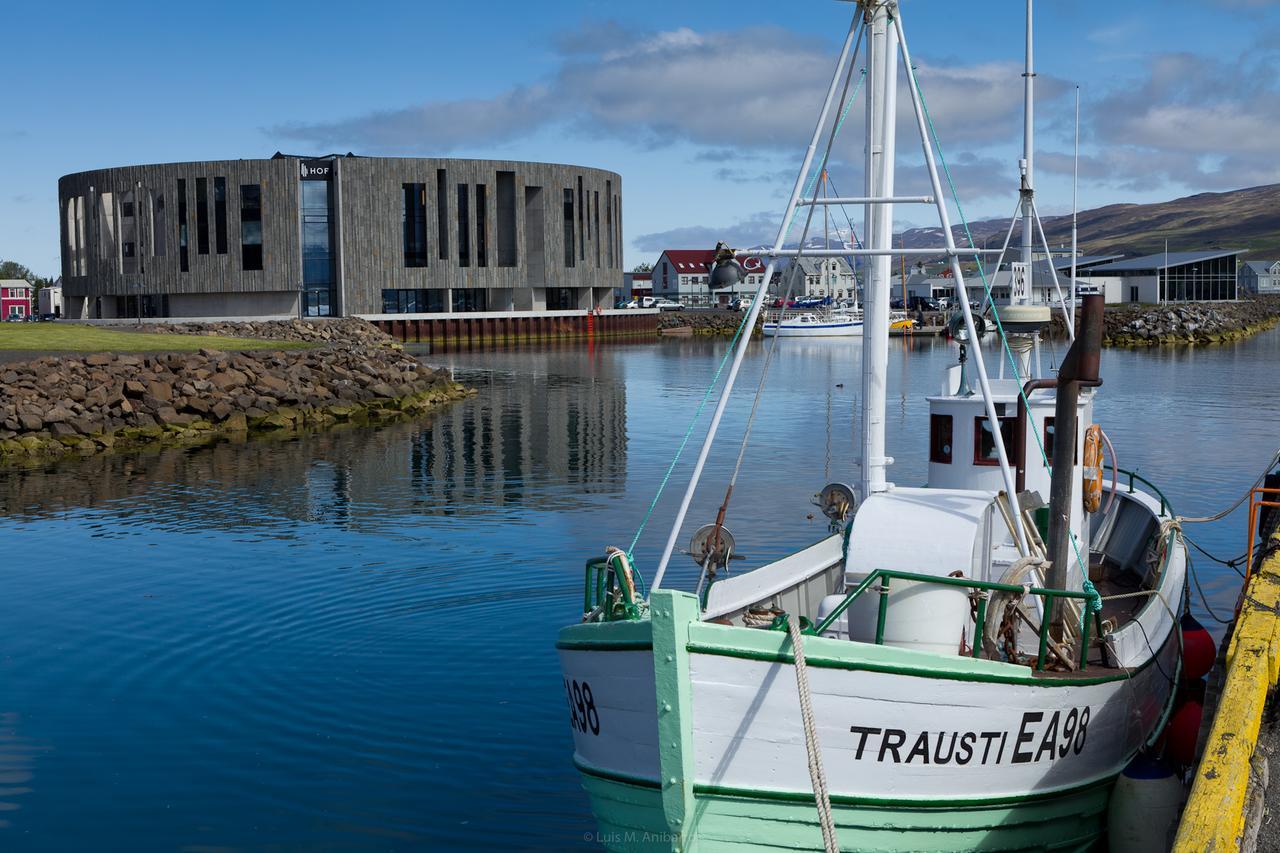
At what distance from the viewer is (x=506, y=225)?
10400cm

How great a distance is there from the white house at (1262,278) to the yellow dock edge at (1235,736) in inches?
7397

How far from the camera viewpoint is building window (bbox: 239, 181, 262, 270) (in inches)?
3804

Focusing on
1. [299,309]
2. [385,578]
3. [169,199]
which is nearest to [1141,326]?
[299,309]

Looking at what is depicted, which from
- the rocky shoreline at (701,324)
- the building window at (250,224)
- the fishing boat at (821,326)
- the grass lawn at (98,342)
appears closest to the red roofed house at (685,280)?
the rocky shoreline at (701,324)

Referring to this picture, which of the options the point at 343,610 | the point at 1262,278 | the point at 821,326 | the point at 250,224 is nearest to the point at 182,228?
the point at 250,224

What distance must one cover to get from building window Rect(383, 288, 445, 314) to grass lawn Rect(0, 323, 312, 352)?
4522 centimetres

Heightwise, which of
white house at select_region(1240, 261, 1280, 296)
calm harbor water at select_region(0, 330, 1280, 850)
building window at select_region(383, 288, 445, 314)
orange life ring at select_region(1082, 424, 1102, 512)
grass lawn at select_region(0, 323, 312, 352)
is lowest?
calm harbor water at select_region(0, 330, 1280, 850)

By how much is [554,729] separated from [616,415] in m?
33.2

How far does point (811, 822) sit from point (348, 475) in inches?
940

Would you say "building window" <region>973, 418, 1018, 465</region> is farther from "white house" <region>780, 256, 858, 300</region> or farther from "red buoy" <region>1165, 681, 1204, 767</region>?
"white house" <region>780, 256, 858, 300</region>

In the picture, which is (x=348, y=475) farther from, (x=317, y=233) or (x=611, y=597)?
(x=317, y=233)

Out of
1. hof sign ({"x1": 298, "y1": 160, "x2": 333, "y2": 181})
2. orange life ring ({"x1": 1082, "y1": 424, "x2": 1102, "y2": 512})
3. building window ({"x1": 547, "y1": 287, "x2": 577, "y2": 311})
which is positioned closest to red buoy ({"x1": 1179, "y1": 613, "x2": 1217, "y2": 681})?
orange life ring ({"x1": 1082, "y1": 424, "x2": 1102, "y2": 512})

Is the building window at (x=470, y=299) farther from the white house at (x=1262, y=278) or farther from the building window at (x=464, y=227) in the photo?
the white house at (x=1262, y=278)

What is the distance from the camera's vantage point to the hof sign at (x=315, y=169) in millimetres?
96375
